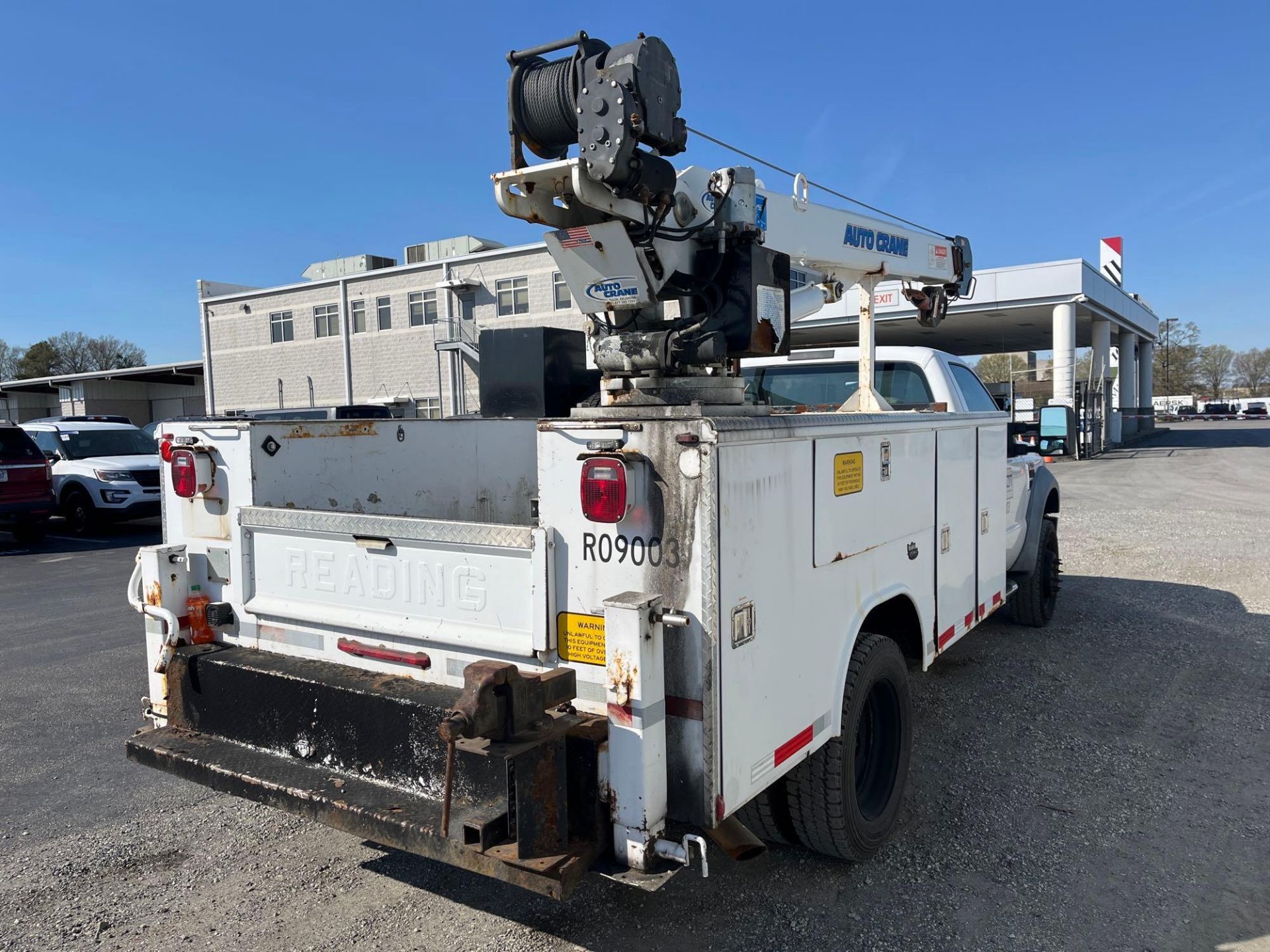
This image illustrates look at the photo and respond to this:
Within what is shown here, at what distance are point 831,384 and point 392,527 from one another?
358cm

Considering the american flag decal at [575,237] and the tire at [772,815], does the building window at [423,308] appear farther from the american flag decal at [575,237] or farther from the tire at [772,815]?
the tire at [772,815]

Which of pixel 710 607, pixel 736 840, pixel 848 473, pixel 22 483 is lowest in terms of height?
A: pixel 736 840

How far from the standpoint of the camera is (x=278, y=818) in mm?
4031

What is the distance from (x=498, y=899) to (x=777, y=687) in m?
1.42

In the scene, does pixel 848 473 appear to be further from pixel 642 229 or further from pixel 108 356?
pixel 108 356

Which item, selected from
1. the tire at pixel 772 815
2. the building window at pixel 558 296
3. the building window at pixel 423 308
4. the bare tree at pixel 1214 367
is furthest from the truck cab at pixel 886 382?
the bare tree at pixel 1214 367

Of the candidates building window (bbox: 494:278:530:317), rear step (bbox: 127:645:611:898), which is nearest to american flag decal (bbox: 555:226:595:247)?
rear step (bbox: 127:645:611:898)

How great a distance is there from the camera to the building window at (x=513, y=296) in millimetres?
37094

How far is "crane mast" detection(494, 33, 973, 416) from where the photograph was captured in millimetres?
3229

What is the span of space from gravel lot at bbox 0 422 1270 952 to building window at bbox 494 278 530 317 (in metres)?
31.8

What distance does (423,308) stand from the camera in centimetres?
4012

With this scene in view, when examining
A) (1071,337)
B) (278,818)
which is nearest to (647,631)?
(278,818)

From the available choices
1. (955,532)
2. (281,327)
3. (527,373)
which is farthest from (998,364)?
(527,373)

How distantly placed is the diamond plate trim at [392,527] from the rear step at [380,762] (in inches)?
19.6
